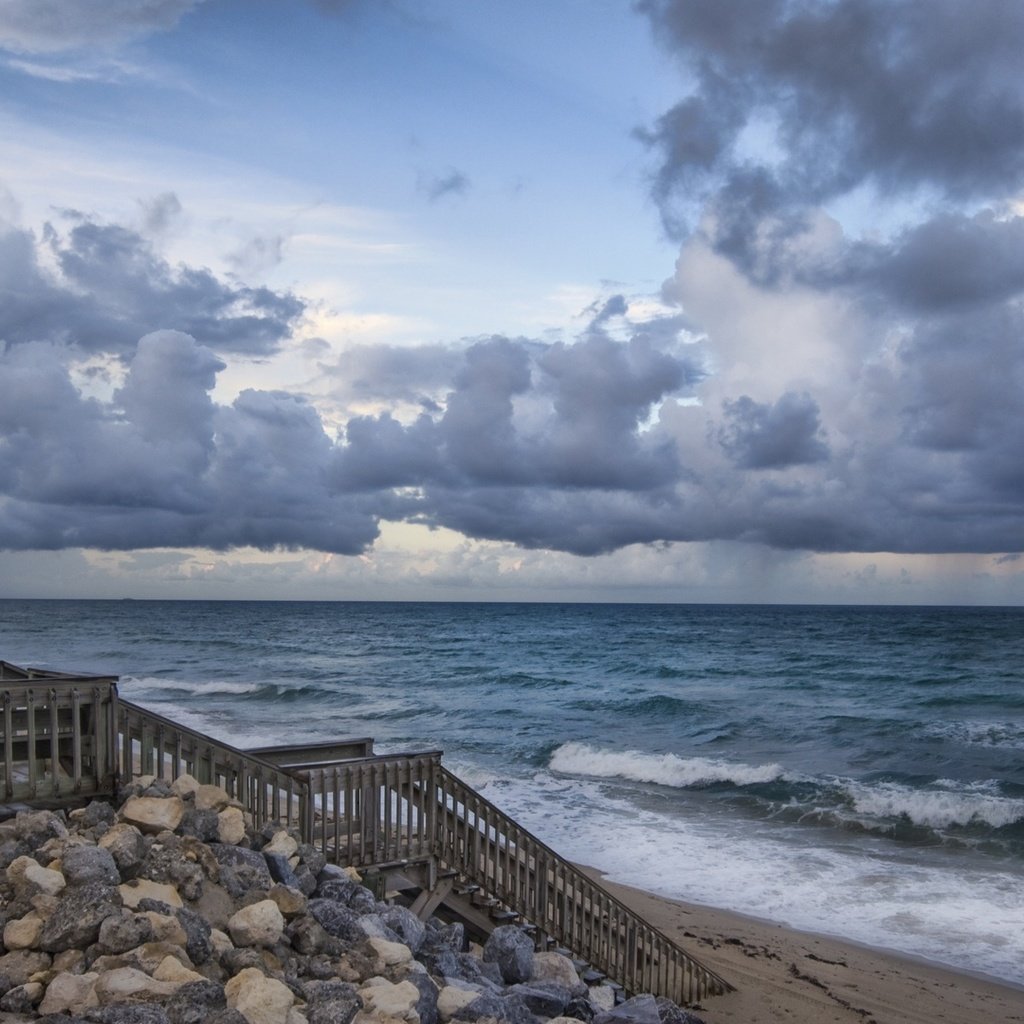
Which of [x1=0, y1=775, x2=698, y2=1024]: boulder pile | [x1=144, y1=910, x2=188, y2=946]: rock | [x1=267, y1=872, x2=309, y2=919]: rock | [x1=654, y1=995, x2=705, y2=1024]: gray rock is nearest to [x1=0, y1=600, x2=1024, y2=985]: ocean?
[x1=654, y1=995, x2=705, y2=1024]: gray rock

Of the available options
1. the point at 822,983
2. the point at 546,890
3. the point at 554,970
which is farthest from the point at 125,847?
the point at 822,983

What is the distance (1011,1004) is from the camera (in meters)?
10.9

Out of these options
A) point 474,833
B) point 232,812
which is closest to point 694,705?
point 474,833

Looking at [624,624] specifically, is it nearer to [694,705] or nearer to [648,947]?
[694,705]

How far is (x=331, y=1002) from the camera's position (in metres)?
5.78

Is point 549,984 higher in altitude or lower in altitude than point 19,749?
lower

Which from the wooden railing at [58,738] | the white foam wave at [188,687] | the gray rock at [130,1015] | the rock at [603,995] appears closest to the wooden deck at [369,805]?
the wooden railing at [58,738]

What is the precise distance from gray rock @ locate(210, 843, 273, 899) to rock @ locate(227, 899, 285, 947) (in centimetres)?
37

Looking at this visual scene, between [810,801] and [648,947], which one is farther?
[810,801]

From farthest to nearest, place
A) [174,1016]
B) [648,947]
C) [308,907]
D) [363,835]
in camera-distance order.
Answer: [648,947] < [363,835] < [308,907] < [174,1016]

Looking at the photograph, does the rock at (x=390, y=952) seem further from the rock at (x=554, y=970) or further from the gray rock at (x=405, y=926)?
the rock at (x=554, y=970)

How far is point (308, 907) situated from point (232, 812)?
1.06 m

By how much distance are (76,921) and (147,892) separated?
24.7 inches

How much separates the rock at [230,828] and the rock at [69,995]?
2101 millimetres
